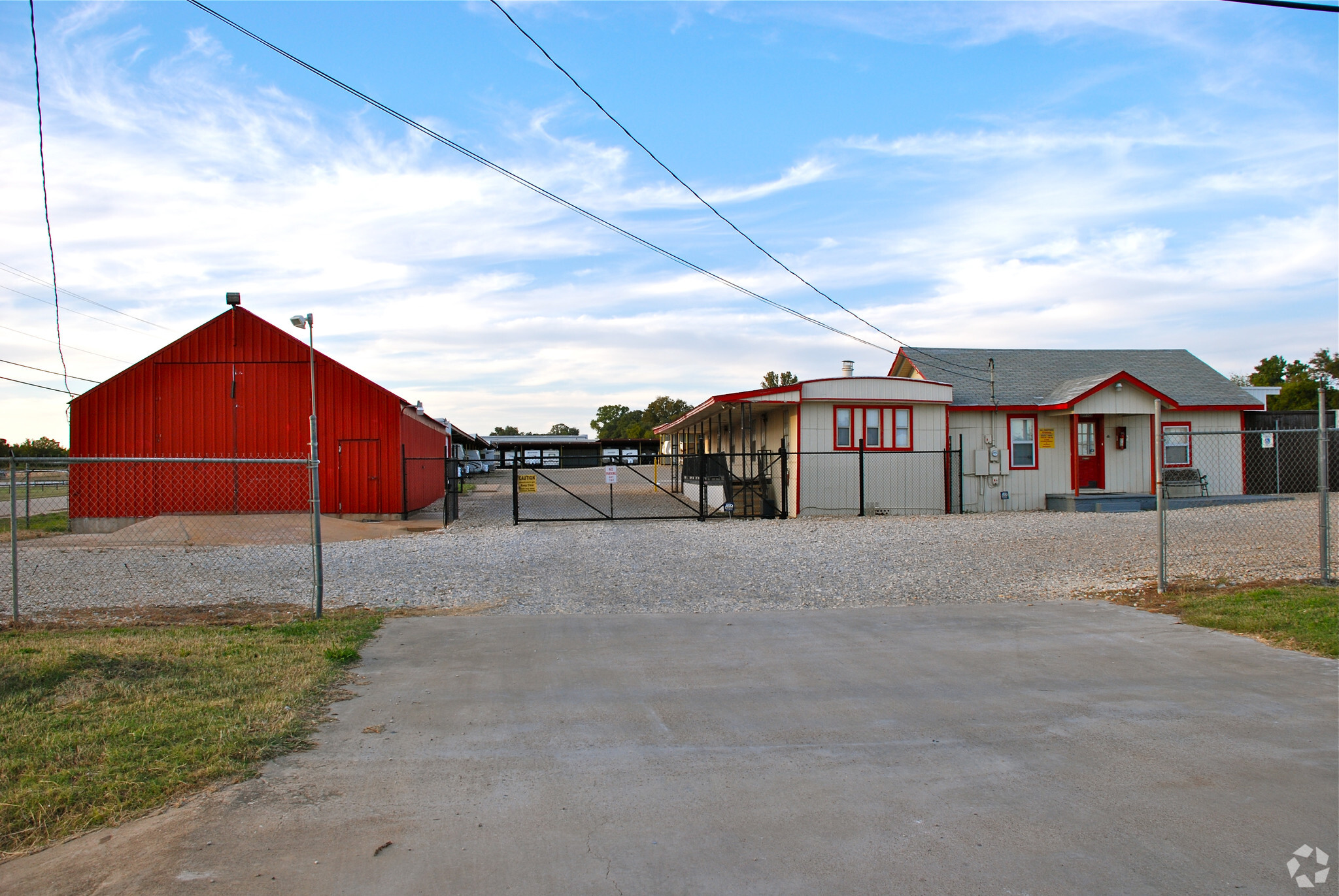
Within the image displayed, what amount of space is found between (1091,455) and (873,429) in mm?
6819

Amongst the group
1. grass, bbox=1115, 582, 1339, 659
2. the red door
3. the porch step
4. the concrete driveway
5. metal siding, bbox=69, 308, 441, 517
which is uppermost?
metal siding, bbox=69, 308, 441, 517

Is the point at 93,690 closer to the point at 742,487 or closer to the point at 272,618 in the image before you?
the point at 272,618

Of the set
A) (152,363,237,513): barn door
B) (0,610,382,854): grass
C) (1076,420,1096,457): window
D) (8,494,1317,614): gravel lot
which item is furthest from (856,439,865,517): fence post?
(152,363,237,513): barn door

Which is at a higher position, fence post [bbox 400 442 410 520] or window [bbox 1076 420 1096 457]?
window [bbox 1076 420 1096 457]

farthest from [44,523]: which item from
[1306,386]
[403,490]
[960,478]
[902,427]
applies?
[1306,386]

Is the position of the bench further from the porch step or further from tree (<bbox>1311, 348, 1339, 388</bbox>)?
tree (<bbox>1311, 348, 1339, 388</bbox>)

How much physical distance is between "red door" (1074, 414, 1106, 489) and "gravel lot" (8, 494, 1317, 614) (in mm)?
5173

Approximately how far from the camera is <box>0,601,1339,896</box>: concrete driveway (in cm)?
329

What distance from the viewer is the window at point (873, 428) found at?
71.6 ft

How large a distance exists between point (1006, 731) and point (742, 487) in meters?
17.1

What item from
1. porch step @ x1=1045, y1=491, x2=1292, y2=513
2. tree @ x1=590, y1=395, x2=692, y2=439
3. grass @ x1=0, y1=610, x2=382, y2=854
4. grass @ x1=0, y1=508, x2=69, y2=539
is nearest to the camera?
grass @ x1=0, y1=610, x2=382, y2=854

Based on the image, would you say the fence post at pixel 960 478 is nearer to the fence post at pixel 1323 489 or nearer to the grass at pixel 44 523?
the fence post at pixel 1323 489

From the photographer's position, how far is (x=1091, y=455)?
76.8 ft

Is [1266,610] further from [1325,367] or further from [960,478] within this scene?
[1325,367]
